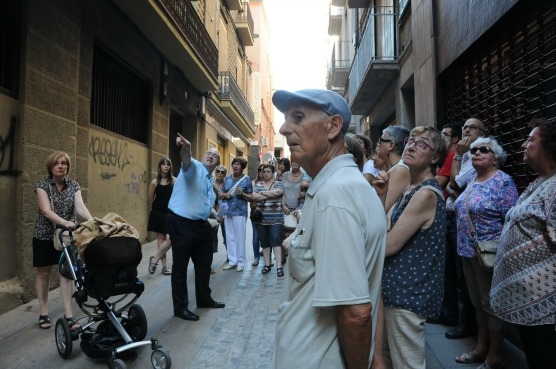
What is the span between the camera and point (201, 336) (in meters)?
4.47

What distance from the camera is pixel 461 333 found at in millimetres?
4305

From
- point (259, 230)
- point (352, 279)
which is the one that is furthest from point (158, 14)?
point (352, 279)

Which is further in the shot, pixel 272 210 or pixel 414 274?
pixel 272 210

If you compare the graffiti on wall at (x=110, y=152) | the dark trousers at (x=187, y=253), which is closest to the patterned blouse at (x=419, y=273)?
the dark trousers at (x=187, y=253)

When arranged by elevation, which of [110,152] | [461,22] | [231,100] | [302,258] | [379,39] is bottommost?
[302,258]

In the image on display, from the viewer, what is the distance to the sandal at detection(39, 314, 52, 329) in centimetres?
463

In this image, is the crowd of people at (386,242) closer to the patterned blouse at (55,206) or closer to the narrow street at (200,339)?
the patterned blouse at (55,206)

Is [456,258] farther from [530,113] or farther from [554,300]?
[554,300]

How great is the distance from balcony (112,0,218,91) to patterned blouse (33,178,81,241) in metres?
4.93

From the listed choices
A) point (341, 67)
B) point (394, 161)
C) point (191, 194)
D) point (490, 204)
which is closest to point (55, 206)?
point (191, 194)

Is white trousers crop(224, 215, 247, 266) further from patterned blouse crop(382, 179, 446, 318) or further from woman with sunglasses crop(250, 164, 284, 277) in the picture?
patterned blouse crop(382, 179, 446, 318)

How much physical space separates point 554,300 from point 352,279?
155 cm

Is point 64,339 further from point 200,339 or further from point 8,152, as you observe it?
point 8,152

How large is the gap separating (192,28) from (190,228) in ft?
26.7
